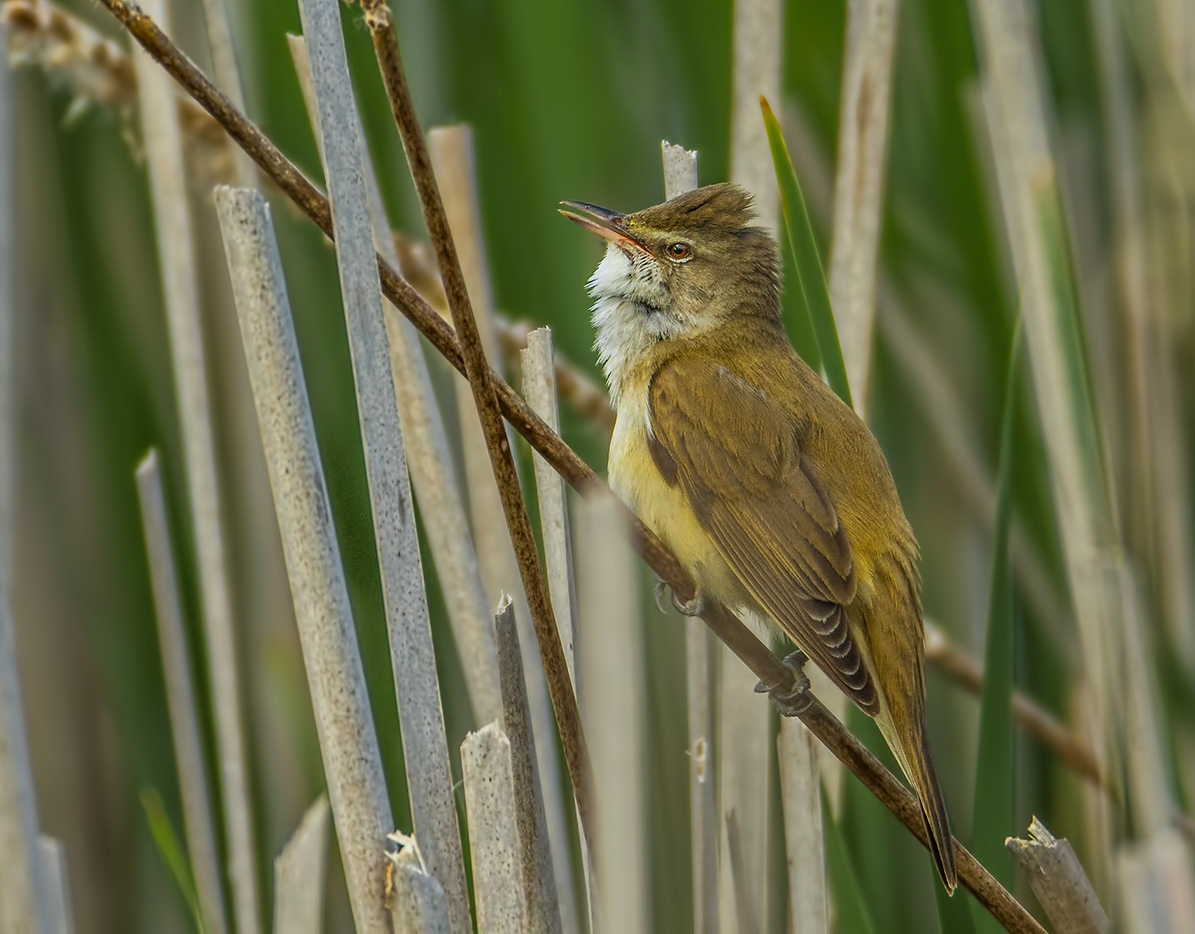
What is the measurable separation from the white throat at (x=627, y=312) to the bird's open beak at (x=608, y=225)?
3cm

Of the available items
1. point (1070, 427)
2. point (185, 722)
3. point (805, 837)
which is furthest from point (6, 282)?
point (1070, 427)

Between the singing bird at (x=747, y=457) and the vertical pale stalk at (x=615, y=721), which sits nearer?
the vertical pale stalk at (x=615, y=721)

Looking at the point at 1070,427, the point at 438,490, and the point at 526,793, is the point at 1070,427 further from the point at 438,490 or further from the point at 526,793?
the point at 526,793

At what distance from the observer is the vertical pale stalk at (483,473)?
2.22 m

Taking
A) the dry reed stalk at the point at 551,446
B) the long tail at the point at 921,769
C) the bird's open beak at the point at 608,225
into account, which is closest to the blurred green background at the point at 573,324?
the bird's open beak at the point at 608,225

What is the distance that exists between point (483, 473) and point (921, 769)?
942 mm

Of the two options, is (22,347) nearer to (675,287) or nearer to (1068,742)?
(675,287)

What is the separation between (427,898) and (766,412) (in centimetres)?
121

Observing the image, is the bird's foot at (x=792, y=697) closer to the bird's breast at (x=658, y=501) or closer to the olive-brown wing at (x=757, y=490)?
the olive-brown wing at (x=757, y=490)

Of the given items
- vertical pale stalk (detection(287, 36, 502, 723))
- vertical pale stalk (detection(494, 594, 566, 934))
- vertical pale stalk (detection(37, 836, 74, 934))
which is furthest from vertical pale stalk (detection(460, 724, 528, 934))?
vertical pale stalk (detection(37, 836, 74, 934))

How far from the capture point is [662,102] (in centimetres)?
307

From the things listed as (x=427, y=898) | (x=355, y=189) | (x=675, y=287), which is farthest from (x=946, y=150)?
(x=427, y=898)

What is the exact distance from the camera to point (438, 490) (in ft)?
7.16

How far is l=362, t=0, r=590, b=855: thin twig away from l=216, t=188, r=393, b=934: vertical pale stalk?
0.25 meters
